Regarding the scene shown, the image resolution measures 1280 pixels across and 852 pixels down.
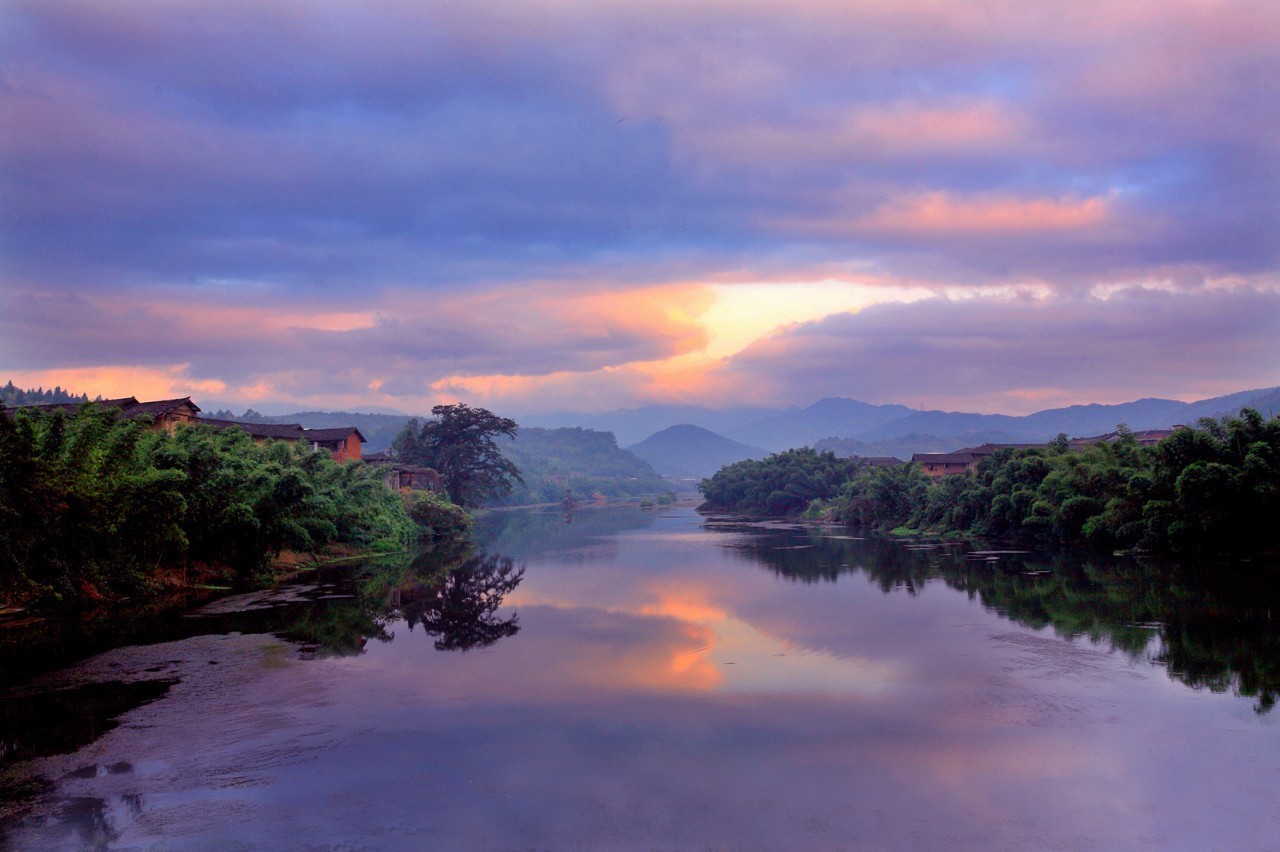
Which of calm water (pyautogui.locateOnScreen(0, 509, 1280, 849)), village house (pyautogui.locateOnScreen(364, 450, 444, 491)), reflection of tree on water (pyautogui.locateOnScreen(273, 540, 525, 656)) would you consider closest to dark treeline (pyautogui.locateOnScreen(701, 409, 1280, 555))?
calm water (pyautogui.locateOnScreen(0, 509, 1280, 849))

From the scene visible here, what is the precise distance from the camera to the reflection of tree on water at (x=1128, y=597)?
51.5ft

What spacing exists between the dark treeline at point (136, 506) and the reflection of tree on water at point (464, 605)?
5.23 m

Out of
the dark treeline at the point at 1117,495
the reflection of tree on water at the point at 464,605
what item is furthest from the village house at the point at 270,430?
the dark treeline at the point at 1117,495

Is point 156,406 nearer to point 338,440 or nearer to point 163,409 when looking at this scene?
point 163,409

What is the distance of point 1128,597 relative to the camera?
24.0 meters

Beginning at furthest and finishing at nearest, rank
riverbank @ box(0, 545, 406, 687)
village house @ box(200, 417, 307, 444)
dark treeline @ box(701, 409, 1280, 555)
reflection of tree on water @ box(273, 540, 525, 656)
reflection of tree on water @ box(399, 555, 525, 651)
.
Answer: village house @ box(200, 417, 307, 444)
dark treeline @ box(701, 409, 1280, 555)
reflection of tree on water @ box(399, 555, 525, 651)
reflection of tree on water @ box(273, 540, 525, 656)
riverbank @ box(0, 545, 406, 687)

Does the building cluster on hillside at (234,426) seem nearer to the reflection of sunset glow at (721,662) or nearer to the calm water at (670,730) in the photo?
the calm water at (670,730)

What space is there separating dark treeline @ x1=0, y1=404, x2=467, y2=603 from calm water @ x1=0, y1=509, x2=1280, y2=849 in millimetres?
3055

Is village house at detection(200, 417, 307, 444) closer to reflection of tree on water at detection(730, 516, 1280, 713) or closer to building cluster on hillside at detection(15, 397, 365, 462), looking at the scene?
building cluster on hillside at detection(15, 397, 365, 462)

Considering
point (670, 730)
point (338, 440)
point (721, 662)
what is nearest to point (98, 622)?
point (721, 662)

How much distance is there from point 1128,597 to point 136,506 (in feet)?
86.9

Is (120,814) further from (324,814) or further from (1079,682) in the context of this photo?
(1079,682)

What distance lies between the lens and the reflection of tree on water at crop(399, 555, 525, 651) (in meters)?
20.2

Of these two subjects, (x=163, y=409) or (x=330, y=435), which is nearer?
(x=163, y=409)
